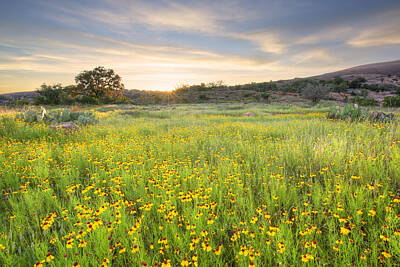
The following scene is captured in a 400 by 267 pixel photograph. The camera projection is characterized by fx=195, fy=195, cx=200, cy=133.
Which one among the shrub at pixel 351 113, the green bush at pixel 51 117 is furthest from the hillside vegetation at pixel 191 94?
the green bush at pixel 51 117

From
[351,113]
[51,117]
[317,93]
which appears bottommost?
[351,113]

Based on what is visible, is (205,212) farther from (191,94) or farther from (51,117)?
(191,94)

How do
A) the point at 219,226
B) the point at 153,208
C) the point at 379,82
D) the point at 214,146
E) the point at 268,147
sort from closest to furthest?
the point at 219,226
the point at 153,208
the point at 268,147
the point at 214,146
the point at 379,82

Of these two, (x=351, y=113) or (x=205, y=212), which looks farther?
(x=351, y=113)

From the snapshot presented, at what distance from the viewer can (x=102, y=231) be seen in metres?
2.19

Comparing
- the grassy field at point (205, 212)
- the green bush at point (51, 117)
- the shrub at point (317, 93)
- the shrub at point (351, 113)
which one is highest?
the shrub at point (317, 93)

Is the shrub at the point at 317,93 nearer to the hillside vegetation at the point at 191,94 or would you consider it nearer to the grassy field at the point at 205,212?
the hillside vegetation at the point at 191,94

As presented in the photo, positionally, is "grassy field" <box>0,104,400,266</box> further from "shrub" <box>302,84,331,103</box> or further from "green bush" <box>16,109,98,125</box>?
"shrub" <box>302,84,331,103</box>

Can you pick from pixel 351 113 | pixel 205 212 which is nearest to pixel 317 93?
pixel 351 113

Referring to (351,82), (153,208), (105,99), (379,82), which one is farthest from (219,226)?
(379,82)

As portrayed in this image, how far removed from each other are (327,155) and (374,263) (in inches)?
118

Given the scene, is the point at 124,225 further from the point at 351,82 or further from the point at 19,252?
the point at 351,82

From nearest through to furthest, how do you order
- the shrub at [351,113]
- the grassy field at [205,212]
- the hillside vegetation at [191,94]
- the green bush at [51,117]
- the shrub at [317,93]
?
the grassy field at [205,212] < the shrub at [351,113] < the green bush at [51,117] < the shrub at [317,93] < the hillside vegetation at [191,94]

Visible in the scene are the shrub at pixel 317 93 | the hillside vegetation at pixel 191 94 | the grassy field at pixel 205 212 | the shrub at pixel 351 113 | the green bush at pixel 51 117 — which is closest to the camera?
the grassy field at pixel 205 212
